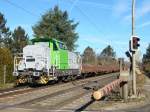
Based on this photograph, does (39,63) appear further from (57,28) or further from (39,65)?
(57,28)

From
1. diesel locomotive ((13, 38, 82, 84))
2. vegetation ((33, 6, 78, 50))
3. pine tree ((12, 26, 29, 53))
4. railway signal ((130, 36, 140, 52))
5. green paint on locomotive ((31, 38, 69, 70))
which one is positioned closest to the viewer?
railway signal ((130, 36, 140, 52))

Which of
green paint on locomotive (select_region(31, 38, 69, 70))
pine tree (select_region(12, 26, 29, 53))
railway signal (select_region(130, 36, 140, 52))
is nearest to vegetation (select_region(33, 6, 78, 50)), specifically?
pine tree (select_region(12, 26, 29, 53))

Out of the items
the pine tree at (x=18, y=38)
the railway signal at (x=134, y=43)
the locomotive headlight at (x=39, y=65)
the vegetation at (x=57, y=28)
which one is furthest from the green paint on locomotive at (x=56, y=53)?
the pine tree at (x=18, y=38)

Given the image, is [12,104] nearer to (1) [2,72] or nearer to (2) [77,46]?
(1) [2,72]

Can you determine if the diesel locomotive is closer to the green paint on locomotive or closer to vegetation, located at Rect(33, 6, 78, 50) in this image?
the green paint on locomotive

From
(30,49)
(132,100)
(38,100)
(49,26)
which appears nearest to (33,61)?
(30,49)

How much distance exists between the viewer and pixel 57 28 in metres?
73.6

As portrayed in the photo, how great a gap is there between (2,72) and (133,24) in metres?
16.4

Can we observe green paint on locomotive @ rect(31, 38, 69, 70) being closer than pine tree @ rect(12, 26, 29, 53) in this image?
Yes

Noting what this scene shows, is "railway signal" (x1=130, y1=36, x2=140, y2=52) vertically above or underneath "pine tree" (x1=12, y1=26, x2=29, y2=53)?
underneath

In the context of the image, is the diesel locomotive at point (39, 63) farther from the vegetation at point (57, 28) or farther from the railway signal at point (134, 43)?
the vegetation at point (57, 28)

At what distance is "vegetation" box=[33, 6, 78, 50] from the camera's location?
72.5m

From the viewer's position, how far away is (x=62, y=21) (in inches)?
2916

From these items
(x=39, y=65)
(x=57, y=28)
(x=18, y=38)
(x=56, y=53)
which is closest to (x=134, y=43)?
(x=39, y=65)
